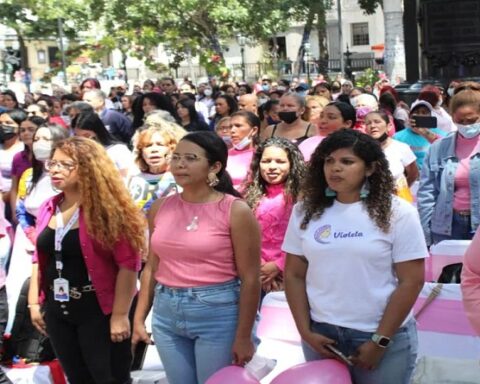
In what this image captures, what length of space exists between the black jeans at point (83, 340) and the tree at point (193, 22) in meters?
30.1

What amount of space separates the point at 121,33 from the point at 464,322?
31639mm

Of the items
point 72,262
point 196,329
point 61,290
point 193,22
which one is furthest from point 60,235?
point 193,22

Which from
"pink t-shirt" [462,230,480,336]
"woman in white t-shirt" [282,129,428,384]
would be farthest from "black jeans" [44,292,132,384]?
"pink t-shirt" [462,230,480,336]

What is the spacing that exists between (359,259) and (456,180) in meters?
2.89

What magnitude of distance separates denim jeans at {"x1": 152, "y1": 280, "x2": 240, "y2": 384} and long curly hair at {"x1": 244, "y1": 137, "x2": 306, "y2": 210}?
169 cm

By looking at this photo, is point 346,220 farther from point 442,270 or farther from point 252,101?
point 252,101

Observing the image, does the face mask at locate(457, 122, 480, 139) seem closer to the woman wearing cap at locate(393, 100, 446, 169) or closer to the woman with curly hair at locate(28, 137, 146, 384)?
the woman wearing cap at locate(393, 100, 446, 169)

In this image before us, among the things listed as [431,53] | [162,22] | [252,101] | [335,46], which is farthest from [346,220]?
[335,46]

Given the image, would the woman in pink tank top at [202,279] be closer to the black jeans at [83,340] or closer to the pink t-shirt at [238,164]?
the black jeans at [83,340]

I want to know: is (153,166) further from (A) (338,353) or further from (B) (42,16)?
(B) (42,16)

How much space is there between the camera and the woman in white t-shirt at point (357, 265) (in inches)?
154

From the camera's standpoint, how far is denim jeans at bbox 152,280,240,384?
14.2ft

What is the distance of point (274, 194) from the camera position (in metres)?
6.11

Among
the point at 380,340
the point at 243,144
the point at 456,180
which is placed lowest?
the point at 380,340
